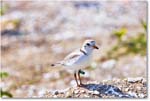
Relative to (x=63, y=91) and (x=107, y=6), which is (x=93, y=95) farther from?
(x=107, y=6)

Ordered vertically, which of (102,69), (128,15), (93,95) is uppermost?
(128,15)

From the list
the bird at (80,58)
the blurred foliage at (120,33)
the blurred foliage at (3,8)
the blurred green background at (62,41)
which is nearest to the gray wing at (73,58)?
the bird at (80,58)

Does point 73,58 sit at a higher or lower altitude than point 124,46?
lower

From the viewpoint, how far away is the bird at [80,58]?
10.5ft

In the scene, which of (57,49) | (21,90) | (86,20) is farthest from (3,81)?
(86,20)

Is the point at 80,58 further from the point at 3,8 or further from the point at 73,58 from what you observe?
the point at 3,8

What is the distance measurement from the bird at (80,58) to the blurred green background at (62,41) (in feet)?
0.50

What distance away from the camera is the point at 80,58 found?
3.21m

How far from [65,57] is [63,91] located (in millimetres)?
207

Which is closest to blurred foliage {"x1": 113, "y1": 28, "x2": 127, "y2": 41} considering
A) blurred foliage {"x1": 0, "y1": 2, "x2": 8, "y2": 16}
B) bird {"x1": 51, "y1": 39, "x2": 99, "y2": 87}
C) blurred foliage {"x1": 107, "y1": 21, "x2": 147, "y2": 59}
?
blurred foliage {"x1": 107, "y1": 21, "x2": 147, "y2": 59}

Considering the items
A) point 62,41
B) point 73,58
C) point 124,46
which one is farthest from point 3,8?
point 124,46

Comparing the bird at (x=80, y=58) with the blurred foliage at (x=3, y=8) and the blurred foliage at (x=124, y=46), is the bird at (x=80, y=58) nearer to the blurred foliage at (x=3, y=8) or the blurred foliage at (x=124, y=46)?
the blurred foliage at (x=124, y=46)

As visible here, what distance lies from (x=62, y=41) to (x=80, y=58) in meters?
0.41

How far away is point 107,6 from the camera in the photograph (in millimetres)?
3473
